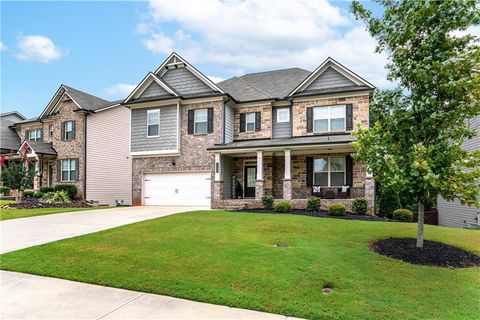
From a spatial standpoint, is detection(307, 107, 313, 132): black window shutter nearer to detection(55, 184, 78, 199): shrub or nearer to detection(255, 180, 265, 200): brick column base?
detection(255, 180, 265, 200): brick column base

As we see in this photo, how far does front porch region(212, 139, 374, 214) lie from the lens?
15.8 meters

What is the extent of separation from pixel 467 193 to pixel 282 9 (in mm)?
9203

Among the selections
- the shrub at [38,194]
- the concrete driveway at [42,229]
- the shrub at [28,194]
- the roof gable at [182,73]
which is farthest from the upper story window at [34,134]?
the concrete driveway at [42,229]

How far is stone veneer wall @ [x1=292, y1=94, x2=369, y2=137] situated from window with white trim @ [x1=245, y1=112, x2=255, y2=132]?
250cm

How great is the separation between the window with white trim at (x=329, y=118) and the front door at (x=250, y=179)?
439 centimetres

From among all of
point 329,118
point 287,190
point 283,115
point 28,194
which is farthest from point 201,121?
point 28,194

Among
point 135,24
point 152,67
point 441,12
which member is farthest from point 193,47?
point 441,12

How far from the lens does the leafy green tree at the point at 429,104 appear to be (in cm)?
608

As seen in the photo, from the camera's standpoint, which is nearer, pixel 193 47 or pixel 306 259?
pixel 306 259

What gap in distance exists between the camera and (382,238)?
8.12 m

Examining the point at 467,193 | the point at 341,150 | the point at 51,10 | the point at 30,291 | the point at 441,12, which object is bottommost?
the point at 30,291

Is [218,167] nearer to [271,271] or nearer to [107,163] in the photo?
[107,163]

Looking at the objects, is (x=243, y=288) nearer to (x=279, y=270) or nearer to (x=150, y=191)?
(x=279, y=270)

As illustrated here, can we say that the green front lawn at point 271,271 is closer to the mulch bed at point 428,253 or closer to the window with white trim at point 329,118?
the mulch bed at point 428,253
